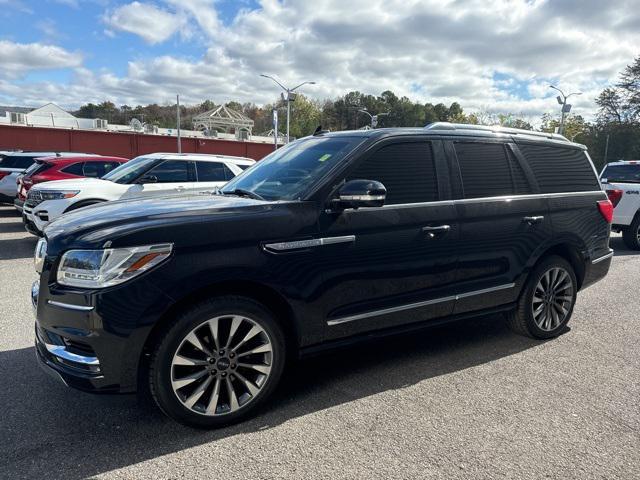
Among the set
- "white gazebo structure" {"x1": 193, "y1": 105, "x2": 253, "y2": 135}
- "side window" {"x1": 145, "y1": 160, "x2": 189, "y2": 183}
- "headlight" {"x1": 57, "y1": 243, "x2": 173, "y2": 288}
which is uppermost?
"white gazebo structure" {"x1": 193, "y1": 105, "x2": 253, "y2": 135}

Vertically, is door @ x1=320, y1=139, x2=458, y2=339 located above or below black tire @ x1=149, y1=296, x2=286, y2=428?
above

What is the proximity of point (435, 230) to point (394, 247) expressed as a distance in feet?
1.31

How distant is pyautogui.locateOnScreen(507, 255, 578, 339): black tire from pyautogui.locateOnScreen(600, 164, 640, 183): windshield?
7.82 metres

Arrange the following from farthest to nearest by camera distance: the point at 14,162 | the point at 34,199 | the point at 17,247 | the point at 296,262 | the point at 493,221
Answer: the point at 14,162
the point at 17,247
the point at 34,199
the point at 493,221
the point at 296,262

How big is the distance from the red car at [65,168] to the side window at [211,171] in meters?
2.92

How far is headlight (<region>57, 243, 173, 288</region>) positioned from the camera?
8.77 feet

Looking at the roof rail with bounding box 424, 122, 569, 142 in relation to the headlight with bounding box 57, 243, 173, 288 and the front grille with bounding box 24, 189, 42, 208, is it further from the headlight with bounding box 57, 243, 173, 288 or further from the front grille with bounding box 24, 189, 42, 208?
the front grille with bounding box 24, 189, 42, 208

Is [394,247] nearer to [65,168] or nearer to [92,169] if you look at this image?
[92,169]

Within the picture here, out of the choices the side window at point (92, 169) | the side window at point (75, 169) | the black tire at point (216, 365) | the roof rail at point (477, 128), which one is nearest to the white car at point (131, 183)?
the side window at point (92, 169)

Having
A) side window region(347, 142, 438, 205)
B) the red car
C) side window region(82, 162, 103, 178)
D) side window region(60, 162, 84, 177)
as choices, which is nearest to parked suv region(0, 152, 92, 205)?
the red car

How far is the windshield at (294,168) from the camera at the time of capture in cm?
350

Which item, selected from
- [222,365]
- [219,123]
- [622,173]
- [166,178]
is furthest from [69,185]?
[219,123]

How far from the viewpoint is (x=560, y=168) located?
476 centimetres

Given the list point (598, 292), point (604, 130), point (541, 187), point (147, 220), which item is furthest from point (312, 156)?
point (604, 130)
